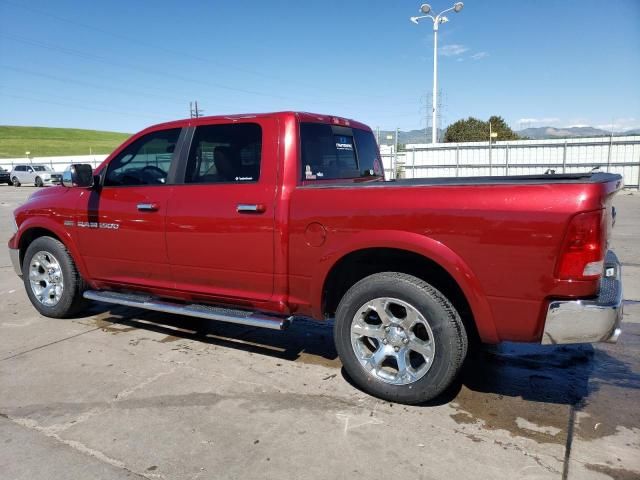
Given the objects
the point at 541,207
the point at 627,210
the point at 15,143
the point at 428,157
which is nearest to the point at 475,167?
the point at 428,157

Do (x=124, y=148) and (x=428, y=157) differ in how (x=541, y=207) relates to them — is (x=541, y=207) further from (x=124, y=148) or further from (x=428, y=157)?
(x=428, y=157)

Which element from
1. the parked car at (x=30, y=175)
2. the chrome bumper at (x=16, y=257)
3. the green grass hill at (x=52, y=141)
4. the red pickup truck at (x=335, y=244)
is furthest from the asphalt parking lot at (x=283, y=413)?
the green grass hill at (x=52, y=141)

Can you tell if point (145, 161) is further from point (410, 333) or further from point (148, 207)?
point (410, 333)

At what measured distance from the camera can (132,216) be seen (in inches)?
175

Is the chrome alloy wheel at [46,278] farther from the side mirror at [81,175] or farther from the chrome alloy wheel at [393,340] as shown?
the chrome alloy wheel at [393,340]

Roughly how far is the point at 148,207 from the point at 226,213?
2.82ft

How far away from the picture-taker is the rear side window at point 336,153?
13.1ft

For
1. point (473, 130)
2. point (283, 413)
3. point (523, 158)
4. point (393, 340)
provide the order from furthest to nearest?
1. point (473, 130)
2. point (523, 158)
3. point (393, 340)
4. point (283, 413)

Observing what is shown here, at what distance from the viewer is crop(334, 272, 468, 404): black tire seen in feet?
10.4

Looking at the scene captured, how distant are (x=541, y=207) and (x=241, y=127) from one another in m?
2.36

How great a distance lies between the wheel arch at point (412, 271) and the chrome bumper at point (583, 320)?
0.34m

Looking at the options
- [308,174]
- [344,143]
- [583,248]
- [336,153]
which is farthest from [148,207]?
[583,248]

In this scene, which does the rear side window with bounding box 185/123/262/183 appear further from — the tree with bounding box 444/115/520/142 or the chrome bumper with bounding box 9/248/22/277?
the tree with bounding box 444/115/520/142

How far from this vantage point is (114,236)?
4602mm
